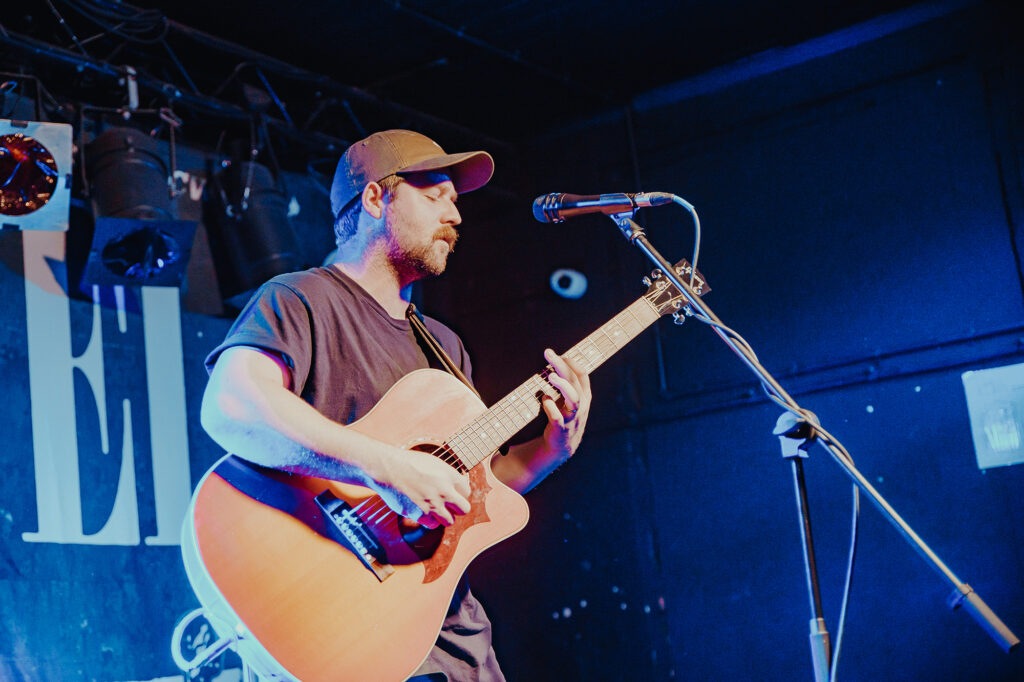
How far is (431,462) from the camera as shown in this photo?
8.89ft

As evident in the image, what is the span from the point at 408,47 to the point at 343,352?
2.97 m

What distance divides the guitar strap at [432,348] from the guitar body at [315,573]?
38 centimetres

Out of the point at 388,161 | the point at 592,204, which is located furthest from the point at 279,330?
the point at 592,204

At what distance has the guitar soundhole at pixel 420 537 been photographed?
2.78m

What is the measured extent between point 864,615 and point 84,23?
4709 millimetres

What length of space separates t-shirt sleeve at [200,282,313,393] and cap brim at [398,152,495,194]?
2.14 ft

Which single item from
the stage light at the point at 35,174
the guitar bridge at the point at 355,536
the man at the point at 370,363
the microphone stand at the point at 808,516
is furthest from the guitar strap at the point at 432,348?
the stage light at the point at 35,174

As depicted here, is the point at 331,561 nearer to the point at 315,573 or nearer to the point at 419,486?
the point at 315,573

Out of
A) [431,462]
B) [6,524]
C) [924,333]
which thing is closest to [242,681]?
[6,524]

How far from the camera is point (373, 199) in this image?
337 cm

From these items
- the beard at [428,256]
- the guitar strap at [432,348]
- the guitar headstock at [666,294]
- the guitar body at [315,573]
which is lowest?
the guitar body at [315,573]

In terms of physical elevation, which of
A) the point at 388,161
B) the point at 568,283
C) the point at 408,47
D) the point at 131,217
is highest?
the point at 408,47

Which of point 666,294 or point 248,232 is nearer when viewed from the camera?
point 666,294

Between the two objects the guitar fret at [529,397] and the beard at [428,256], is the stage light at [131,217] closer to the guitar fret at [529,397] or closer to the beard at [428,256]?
the beard at [428,256]
